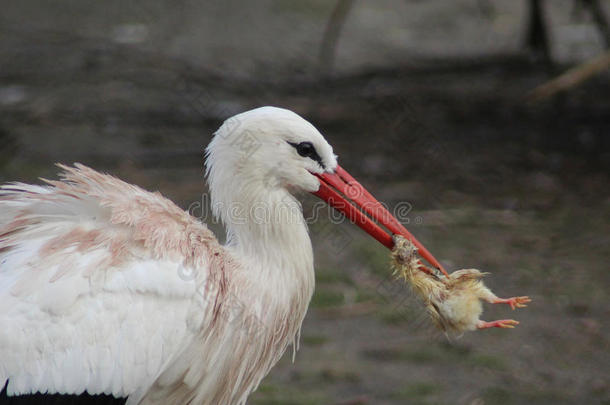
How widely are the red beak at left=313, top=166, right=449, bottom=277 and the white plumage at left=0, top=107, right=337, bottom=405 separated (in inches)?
1.8

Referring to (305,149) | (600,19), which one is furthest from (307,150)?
(600,19)

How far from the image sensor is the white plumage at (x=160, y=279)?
286 cm

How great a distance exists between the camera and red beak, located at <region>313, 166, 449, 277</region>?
3.19m

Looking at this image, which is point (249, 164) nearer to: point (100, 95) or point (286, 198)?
point (286, 198)

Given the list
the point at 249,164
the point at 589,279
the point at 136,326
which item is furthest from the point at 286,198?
the point at 589,279

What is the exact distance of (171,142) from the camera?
7.48 m

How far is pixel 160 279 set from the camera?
2928 millimetres

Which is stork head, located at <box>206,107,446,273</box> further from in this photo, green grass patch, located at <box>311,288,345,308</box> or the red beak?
green grass patch, located at <box>311,288,345,308</box>

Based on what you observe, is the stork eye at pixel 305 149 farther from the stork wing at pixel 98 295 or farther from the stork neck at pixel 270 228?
the stork wing at pixel 98 295

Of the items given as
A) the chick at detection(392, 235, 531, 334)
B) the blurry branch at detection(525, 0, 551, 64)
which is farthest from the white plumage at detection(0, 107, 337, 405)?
the blurry branch at detection(525, 0, 551, 64)

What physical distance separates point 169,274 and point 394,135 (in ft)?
15.9

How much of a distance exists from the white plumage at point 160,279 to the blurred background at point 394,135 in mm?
1273

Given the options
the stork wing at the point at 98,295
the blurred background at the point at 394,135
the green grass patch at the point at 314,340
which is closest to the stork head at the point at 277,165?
the stork wing at the point at 98,295

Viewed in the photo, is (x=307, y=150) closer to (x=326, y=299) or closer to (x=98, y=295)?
(x=98, y=295)
